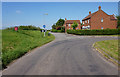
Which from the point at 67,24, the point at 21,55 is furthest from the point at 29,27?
the point at 21,55

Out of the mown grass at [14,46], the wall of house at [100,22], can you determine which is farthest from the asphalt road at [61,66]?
the wall of house at [100,22]

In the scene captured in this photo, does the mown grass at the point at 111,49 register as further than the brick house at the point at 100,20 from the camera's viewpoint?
No

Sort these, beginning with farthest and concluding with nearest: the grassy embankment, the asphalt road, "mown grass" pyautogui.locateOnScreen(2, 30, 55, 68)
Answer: the grassy embankment, "mown grass" pyautogui.locateOnScreen(2, 30, 55, 68), the asphalt road

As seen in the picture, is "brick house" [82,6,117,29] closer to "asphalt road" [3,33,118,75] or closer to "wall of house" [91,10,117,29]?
"wall of house" [91,10,117,29]

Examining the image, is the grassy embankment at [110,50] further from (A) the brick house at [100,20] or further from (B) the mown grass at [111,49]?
(A) the brick house at [100,20]

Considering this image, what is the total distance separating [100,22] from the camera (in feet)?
154

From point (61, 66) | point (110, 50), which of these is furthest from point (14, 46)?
point (110, 50)

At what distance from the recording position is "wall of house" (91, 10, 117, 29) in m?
46.5

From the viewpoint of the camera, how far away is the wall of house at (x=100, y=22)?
46.5 meters

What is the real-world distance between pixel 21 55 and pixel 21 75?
474 cm

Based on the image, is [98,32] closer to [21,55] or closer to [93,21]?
[93,21]

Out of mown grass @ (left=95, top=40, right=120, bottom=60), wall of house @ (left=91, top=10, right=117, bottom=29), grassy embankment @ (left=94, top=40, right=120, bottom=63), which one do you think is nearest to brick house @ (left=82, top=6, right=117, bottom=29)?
wall of house @ (left=91, top=10, right=117, bottom=29)

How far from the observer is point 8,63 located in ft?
25.7

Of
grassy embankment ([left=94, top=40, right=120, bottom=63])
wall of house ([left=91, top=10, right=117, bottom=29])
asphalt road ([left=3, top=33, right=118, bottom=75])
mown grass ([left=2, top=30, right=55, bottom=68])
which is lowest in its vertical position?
asphalt road ([left=3, top=33, right=118, bottom=75])
